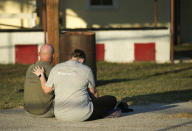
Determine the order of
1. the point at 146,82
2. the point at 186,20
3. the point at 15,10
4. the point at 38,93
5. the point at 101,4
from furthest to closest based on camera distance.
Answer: the point at 186,20 → the point at 101,4 → the point at 15,10 → the point at 146,82 → the point at 38,93

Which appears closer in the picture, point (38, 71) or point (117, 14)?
point (38, 71)

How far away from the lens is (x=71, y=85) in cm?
714

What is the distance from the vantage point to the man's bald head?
24.3 feet

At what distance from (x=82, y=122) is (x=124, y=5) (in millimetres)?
12682

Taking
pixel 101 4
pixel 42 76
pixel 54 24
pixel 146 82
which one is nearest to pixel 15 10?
pixel 101 4

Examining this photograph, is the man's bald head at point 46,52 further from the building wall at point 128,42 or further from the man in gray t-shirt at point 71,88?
the building wall at point 128,42

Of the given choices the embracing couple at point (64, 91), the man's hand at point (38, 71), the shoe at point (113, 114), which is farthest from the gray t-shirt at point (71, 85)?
the shoe at point (113, 114)

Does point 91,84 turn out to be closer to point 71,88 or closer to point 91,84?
point 91,84

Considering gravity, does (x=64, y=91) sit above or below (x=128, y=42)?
below

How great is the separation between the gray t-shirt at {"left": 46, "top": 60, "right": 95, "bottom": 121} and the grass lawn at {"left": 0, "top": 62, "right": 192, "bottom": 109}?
93.9 inches

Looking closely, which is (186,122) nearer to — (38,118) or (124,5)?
(38,118)

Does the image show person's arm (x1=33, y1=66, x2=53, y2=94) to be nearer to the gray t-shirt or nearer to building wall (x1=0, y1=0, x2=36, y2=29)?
the gray t-shirt

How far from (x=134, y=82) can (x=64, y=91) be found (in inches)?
221

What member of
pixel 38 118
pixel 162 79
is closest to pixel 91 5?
pixel 162 79
